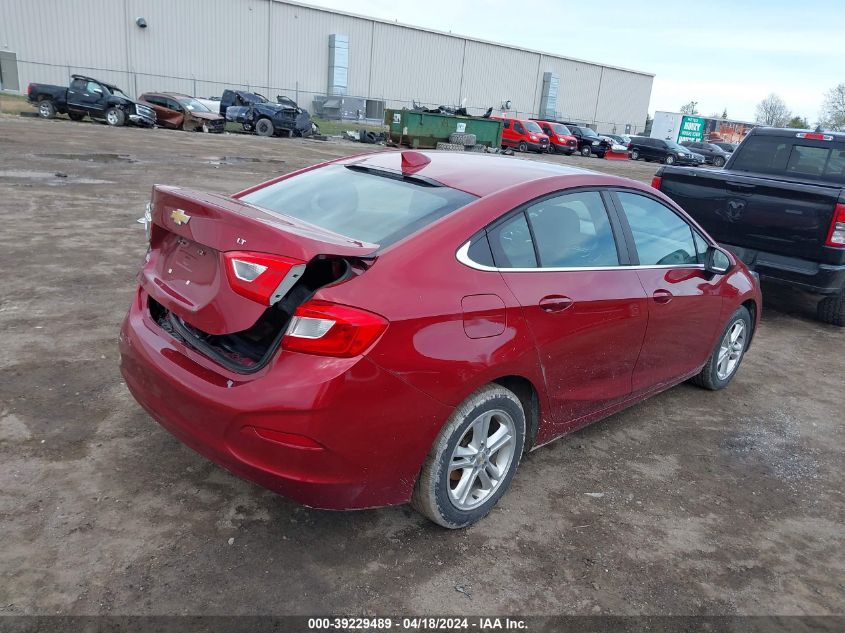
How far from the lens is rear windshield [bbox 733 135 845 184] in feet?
25.7

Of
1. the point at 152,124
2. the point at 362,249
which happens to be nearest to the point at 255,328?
the point at 362,249

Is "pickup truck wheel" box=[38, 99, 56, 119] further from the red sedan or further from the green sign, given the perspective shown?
the green sign

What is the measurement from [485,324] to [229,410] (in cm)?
111

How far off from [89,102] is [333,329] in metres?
27.3

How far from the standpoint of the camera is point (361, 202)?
10.8 feet

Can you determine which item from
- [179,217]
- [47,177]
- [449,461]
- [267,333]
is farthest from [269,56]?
[449,461]

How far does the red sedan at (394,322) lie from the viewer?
100 inches

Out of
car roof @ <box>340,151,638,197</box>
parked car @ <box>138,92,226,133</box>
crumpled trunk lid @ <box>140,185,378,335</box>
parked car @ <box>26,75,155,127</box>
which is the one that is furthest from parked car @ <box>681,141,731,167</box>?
crumpled trunk lid @ <box>140,185,378,335</box>

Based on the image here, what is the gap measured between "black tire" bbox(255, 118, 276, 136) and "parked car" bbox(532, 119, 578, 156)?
577 inches

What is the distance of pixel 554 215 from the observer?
3422 mm

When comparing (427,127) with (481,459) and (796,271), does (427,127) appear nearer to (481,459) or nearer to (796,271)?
(796,271)

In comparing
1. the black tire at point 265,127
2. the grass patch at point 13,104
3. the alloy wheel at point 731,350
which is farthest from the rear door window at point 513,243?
the grass patch at point 13,104

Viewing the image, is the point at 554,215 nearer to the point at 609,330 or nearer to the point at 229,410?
the point at 609,330

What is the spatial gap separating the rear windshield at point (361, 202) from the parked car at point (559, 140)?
34.5m
